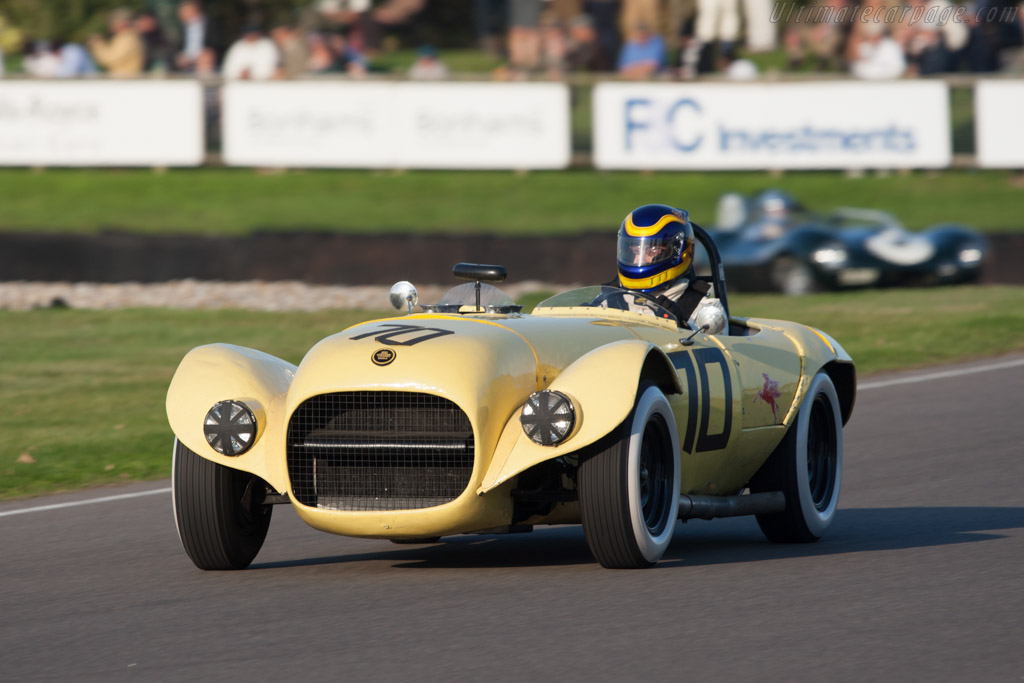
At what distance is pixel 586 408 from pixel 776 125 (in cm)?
1814

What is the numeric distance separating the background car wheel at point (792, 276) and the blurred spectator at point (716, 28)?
19.8ft

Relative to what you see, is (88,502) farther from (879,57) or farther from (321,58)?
(879,57)

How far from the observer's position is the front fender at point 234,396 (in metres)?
6.38

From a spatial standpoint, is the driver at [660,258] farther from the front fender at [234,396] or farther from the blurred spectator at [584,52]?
the blurred spectator at [584,52]

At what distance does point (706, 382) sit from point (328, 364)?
1.60 m

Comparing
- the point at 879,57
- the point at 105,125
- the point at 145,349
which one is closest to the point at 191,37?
the point at 105,125

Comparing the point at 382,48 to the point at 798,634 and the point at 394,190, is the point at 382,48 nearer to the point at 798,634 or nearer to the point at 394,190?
the point at 394,190

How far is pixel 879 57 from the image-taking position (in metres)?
24.0

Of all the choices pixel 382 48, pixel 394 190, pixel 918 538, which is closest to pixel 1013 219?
pixel 394 190

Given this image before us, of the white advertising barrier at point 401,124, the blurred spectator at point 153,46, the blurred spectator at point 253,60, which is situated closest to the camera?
the white advertising barrier at point 401,124

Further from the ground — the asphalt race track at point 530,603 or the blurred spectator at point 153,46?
the blurred spectator at point 153,46

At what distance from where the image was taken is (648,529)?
6.35 metres

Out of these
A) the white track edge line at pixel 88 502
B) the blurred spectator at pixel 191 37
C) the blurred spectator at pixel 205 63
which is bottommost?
the white track edge line at pixel 88 502

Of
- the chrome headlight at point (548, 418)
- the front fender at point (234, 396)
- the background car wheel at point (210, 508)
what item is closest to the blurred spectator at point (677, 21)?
the front fender at point (234, 396)
